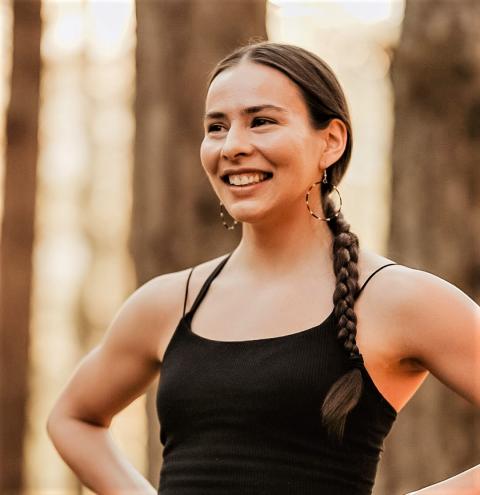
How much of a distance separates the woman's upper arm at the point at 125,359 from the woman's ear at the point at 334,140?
1.79ft

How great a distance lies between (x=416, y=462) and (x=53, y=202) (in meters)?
12.2

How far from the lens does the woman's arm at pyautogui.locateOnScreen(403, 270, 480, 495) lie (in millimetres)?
2549

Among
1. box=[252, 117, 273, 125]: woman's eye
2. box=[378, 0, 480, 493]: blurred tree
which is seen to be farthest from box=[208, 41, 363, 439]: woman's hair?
box=[378, 0, 480, 493]: blurred tree

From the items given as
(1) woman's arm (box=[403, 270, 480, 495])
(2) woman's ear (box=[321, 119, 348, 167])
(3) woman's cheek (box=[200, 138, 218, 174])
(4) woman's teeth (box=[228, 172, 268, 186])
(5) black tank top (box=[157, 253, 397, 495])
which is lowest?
(5) black tank top (box=[157, 253, 397, 495])

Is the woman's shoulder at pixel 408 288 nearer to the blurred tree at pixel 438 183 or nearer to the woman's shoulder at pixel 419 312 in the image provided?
the woman's shoulder at pixel 419 312

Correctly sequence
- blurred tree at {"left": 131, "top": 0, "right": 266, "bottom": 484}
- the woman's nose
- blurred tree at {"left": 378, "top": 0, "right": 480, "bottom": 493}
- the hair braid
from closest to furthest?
the hair braid → the woman's nose → blurred tree at {"left": 378, "top": 0, "right": 480, "bottom": 493} → blurred tree at {"left": 131, "top": 0, "right": 266, "bottom": 484}

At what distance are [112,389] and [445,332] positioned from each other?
44.2 inches

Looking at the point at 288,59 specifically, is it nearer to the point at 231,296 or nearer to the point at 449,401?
the point at 231,296

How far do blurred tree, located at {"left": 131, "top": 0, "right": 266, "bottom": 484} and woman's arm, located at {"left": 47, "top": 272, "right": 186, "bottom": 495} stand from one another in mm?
2056

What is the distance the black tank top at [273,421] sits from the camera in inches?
100

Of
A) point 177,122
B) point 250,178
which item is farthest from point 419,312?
point 177,122

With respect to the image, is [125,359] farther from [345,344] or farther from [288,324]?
[345,344]

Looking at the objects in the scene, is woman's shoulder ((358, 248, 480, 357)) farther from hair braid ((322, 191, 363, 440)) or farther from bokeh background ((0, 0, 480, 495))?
bokeh background ((0, 0, 480, 495))

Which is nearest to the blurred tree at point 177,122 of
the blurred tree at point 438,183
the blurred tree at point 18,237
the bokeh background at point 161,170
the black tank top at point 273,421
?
the bokeh background at point 161,170
